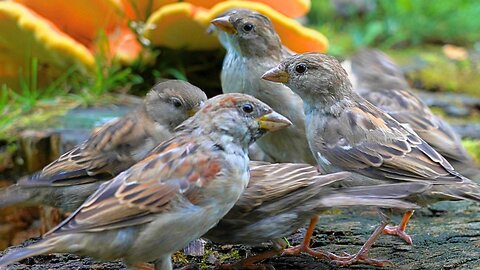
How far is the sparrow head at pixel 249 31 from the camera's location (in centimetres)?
465

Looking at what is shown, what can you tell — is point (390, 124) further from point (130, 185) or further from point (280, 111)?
point (130, 185)

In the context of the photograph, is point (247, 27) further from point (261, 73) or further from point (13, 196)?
point (13, 196)

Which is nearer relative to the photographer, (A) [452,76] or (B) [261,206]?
(B) [261,206]

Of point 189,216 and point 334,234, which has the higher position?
point 189,216

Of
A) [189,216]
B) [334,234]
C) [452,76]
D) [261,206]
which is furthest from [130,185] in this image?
[452,76]

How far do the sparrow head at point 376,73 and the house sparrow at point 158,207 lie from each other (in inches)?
105

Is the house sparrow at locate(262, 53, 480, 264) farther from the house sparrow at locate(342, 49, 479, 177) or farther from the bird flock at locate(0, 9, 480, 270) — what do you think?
the house sparrow at locate(342, 49, 479, 177)

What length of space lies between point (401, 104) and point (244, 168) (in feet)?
6.48

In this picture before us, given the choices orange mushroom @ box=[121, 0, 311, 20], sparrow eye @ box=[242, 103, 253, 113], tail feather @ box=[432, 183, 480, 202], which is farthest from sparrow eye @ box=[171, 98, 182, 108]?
orange mushroom @ box=[121, 0, 311, 20]

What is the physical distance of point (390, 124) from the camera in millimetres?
3895

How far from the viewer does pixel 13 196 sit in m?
3.79

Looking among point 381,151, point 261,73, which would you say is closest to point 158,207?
point 381,151

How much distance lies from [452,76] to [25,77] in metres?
3.71

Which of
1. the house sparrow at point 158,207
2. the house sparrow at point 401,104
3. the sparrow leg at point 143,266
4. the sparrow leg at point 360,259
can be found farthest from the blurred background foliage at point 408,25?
the house sparrow at point 158,207
